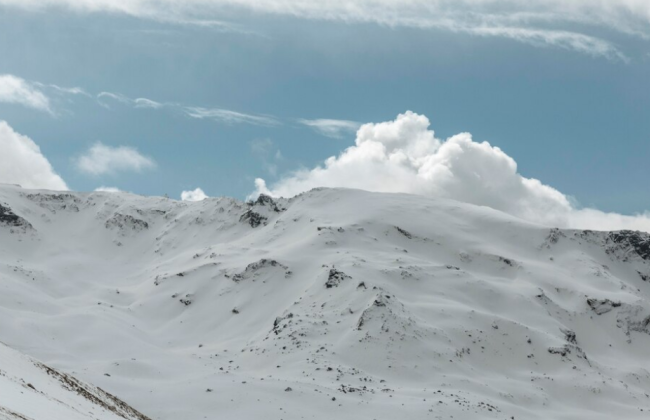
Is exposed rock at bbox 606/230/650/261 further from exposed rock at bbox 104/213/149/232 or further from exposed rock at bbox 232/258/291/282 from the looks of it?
exposed rock at bbox 104/213/149/232

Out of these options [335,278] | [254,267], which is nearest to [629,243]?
[335,278]

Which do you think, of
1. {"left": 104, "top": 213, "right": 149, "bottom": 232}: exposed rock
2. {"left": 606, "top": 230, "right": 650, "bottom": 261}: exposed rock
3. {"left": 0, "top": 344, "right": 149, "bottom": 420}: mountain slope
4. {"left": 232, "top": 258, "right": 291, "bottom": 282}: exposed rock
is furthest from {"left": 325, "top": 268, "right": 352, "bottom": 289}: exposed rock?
{"left": 104, "top": 213, "right": 149, "bottom": 232}: exposed rock

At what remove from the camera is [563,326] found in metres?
75.1

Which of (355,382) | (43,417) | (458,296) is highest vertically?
(458,296)

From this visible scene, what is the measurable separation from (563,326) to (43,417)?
6655 centimetres

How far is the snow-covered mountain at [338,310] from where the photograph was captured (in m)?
52.0

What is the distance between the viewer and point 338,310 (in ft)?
223

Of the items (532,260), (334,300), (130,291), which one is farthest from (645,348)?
(130,291)

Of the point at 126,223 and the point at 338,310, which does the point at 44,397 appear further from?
the point at 126,223

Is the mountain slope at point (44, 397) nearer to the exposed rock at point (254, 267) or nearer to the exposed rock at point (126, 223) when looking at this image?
the exposed rock at point (254, 267)

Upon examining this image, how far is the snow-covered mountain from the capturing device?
52.0 m

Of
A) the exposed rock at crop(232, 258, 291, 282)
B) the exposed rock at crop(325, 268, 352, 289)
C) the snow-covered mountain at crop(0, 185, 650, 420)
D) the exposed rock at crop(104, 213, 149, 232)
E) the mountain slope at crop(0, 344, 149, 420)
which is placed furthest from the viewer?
the exposed rock at crop(104, 213, 149, 232)

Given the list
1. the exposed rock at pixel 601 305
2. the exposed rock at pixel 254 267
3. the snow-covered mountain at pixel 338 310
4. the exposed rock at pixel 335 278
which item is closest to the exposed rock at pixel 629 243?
the snow-covered mountain at pixel 338 310

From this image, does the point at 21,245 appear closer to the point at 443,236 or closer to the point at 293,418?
the point at 443,236
